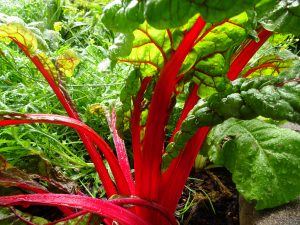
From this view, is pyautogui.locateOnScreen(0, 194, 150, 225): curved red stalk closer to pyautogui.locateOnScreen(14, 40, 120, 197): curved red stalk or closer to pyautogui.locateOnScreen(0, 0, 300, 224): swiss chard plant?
pyautogui.locateOnScreen(0, 0, 300, 224): swiss chard plant

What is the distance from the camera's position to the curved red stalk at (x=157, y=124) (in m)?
0.89

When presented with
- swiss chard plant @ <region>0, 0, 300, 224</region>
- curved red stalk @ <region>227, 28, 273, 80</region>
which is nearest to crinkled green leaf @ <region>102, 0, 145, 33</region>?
swiss chard plant @ <region>0, 0, 300, 224</region>

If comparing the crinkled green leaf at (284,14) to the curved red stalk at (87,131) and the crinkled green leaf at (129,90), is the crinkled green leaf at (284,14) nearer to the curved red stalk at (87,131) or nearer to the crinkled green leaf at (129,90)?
the crinkled green leaf at (129,90)

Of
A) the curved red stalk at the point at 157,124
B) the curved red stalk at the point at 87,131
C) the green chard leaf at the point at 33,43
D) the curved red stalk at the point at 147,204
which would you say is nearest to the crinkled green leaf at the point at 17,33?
the green chard leaf at the point at 33,43

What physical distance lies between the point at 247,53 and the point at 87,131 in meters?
0.49

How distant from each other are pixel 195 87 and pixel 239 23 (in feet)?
0.90

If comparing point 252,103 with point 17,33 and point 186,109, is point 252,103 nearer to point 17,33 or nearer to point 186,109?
point 186,109

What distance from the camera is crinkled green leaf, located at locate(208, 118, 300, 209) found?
2.75 ft

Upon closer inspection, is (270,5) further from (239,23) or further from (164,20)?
(164,20)

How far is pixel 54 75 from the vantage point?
1203mm

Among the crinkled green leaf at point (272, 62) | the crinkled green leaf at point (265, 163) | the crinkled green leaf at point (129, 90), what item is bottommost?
the crinkled green leaf at point (265, 163)

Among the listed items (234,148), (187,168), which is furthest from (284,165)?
(187,168)

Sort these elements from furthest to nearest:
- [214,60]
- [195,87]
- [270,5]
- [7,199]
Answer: [195,87]
[214,60]
[7,199]
[270,5]

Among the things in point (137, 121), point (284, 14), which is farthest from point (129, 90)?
point (284, 14)
